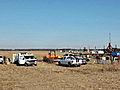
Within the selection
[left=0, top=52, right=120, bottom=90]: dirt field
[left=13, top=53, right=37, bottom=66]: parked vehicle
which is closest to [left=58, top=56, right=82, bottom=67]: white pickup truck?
[left=13, top=53, right=37, bottom=66]: parked vehicle

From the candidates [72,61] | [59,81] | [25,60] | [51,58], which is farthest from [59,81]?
[51,58]

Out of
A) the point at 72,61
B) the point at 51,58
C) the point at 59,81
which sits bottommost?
the point at 59,81

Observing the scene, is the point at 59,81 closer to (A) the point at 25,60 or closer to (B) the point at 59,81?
(B) the point at 59,81

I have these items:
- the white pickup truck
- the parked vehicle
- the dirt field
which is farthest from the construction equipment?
the dirt field

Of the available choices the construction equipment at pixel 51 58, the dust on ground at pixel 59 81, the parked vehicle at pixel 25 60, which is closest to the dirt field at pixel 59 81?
the dust on ground at pixel 59 81

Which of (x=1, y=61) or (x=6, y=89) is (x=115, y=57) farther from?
(x=6, y=89)

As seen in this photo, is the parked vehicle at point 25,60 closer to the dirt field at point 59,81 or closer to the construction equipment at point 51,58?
the construction equipment at point 51,58

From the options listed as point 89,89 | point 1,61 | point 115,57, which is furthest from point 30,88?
point 115,57

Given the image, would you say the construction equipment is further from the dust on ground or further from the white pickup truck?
the dust on ground

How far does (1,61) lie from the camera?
3903 centimetres

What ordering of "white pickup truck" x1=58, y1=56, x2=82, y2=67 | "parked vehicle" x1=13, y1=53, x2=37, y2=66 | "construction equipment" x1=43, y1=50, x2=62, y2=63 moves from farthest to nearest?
"construction equipment" x1=43, y1=50, x2=62, y2=63
"parked vehicle" x1=13, y1=53, x2=37, y2=66
"white pickup truck" x1=58, y1=56, x2=82, y2=67

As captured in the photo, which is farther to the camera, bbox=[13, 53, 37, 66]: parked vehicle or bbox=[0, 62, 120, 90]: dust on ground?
bbox=[13, 53, 37, 66]: parked vehicle

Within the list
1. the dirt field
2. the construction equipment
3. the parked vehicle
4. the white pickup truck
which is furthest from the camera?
the construction equipment

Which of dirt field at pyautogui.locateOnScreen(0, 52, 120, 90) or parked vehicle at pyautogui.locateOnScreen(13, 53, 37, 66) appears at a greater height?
parked vehicle at pyautogui.locateOnScreen(13, 53, 37, 66)
